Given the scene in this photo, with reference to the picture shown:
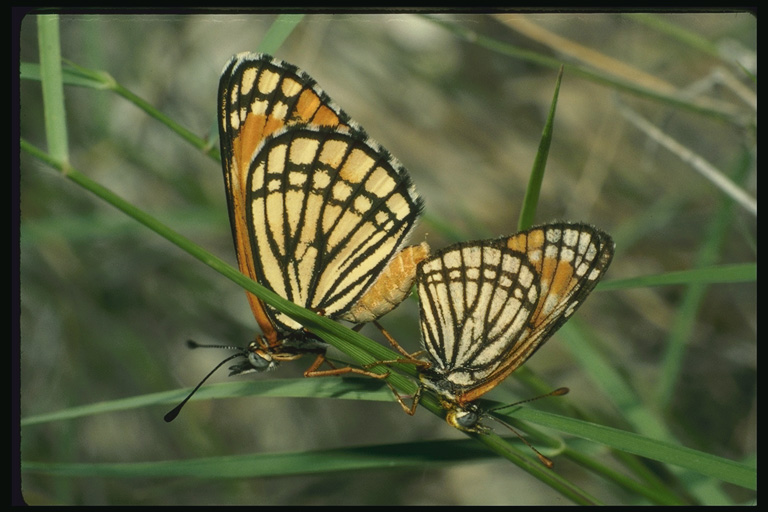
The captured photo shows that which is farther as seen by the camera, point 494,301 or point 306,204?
point 306,204

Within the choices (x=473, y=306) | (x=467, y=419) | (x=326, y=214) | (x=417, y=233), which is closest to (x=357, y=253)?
(x=326, y=214)

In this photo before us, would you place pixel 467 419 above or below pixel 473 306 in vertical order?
below

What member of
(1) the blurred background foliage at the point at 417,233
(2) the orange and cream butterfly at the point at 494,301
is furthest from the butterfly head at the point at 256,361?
(1) the blurred background foliage at the point at 417,233

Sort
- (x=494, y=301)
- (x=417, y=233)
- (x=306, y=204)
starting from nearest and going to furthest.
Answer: (x=494, y=301) < (x=306, y=204) < (x=417, y=233)

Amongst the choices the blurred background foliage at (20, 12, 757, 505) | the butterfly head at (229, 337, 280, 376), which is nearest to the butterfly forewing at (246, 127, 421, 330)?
the butterfly head at (229, 337, 280, 376)

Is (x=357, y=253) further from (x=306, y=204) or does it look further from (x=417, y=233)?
(x=417, y=233)
